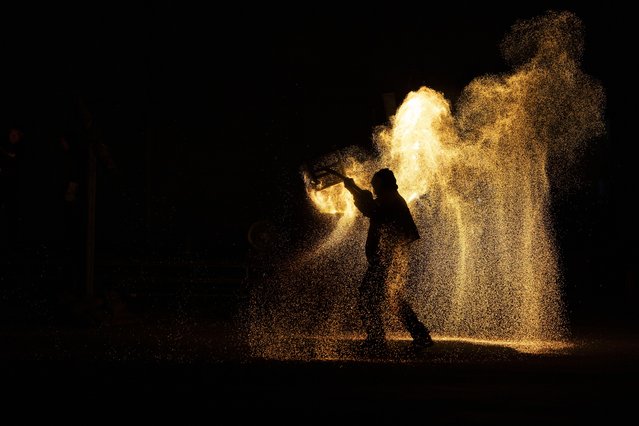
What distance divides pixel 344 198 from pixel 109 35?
38.9 ft

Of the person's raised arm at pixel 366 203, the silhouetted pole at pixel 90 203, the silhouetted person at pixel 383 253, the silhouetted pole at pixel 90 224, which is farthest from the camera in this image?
the silhouetted pole at pixel 90 224

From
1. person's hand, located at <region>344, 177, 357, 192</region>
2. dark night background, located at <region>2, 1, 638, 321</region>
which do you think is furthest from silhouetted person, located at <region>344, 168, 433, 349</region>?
dark night background, located at <region>2, 1, 638, 321</region>

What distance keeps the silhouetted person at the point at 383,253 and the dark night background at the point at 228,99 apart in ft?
42.2

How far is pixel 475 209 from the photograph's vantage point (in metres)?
23.3

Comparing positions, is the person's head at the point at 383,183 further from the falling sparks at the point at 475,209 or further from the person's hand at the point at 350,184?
the falling sparks at the point at 475,209

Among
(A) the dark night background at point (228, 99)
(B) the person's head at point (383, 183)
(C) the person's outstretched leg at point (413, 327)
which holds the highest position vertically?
(A) the dark night background at point (228, 99)

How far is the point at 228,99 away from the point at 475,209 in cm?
631

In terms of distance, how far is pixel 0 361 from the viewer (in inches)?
398

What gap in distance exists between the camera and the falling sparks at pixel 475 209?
14344 mm

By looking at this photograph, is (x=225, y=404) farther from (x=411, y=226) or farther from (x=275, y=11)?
(x=275, y=11)

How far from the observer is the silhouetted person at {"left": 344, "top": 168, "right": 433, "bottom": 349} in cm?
1097

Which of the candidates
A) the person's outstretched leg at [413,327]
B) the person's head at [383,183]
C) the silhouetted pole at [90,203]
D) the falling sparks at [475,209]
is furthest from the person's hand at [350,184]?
the silhouetted pole at [90,203]

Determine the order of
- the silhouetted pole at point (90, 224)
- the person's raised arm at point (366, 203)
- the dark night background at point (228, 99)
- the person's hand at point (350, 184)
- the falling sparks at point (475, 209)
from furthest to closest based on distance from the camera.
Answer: the dark night background at point (228, 99) → the silhouetted pole at point (90, 224) → the falling sparks at point (475, 209) → the person's hand at point (350, 184) → the person's raised arm at point (366, 203)


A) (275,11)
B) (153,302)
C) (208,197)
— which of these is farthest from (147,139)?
(153,302)
